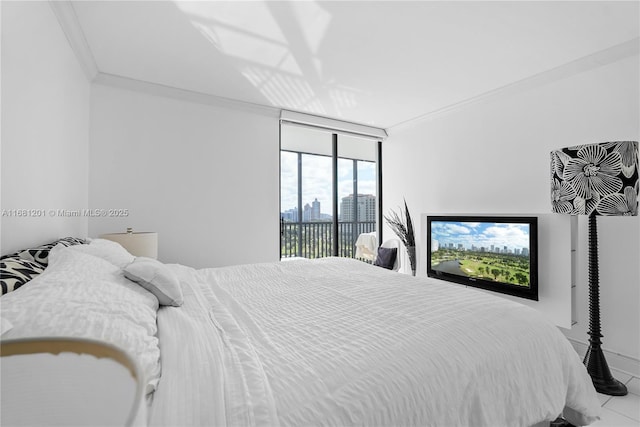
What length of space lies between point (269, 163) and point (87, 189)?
6.51 feet

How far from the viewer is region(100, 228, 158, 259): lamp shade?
2539 mm

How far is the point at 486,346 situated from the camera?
121cm

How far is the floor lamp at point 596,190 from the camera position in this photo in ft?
6.91

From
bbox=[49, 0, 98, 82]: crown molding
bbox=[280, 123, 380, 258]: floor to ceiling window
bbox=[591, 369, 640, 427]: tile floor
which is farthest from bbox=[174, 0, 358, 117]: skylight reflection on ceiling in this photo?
bbox=[591, 369, 640, 427]: tile floor

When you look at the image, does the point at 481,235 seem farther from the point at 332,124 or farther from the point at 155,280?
the point at 155,280

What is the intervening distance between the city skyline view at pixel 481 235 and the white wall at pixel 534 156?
28 centimetres

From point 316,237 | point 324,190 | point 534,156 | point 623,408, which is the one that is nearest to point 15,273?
point 623,408

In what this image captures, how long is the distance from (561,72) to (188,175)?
397 centimetres

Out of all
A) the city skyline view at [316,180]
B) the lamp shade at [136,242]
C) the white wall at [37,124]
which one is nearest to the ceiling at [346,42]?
the white wall at [37,124]

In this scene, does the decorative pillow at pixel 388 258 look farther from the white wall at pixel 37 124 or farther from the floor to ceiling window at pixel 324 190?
the white wall at pixel 37 124

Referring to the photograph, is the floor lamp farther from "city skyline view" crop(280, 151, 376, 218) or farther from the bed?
"city skyline view" crop(280, 151, 376, 218)

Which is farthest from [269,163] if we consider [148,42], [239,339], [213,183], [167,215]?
[239,339]

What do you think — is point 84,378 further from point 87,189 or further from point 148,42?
point 87,189

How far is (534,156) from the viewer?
10.1 feet
